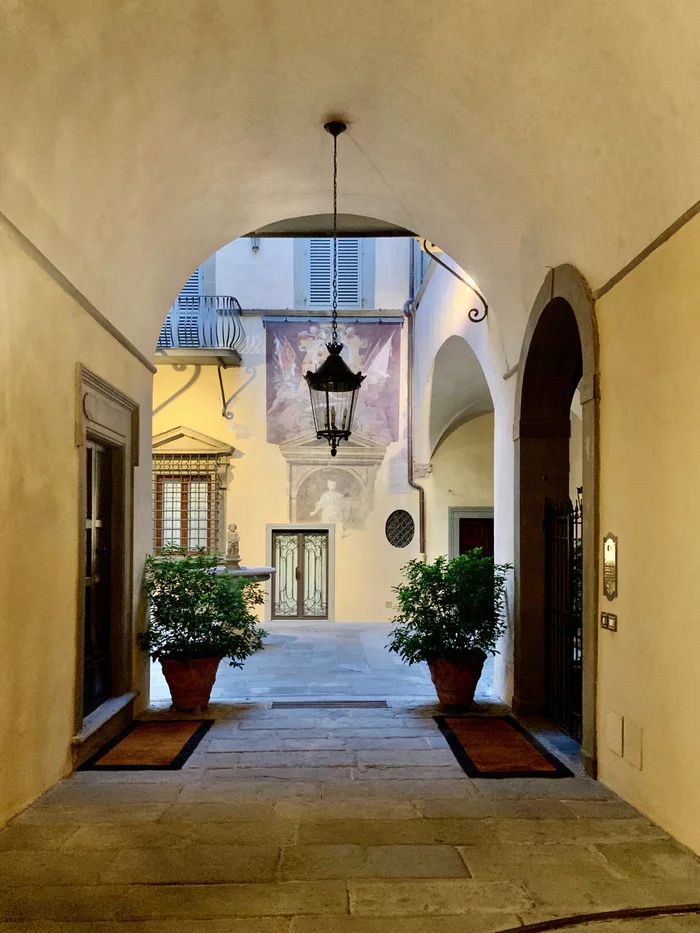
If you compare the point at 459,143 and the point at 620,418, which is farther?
the point at 459,143

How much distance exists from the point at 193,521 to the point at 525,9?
1046 cm

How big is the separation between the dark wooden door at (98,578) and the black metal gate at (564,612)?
3.21m

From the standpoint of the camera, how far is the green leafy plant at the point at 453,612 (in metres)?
5.83

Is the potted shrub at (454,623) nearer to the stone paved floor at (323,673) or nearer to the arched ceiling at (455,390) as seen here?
the stone paved floor at (323,673)

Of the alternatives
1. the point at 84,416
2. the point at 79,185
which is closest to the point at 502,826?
the point at 84,416

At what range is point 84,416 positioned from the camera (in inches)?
174

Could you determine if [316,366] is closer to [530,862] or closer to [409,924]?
[530,862]

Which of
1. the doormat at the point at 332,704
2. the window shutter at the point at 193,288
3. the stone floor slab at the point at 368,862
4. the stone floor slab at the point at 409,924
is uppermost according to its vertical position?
the window shutter at the point at 193,288

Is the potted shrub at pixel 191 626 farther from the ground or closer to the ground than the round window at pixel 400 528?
closer to the ground

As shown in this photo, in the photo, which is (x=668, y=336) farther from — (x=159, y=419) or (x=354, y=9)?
(x=159, y=419)

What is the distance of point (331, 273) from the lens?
13633 millimetres

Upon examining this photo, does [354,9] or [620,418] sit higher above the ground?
[354,9]

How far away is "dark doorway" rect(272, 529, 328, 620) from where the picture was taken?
511 inches

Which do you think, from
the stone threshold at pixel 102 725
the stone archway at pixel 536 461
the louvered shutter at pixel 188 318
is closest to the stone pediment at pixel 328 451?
the louvered shutter at pixel 188 318
